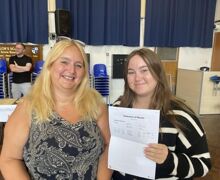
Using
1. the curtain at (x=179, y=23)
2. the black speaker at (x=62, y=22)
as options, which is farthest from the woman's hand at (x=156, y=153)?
the curtain at (x=179, y=23)

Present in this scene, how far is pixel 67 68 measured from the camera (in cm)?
121

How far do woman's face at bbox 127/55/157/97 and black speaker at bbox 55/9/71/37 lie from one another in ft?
13.2

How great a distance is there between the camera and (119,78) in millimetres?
5859

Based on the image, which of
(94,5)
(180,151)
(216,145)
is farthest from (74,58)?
(94,5)

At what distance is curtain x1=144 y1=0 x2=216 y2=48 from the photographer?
18.8ft

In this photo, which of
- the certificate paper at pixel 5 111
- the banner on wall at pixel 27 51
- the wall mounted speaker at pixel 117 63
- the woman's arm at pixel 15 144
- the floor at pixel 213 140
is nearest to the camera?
the woman's arm at pixel 15 144

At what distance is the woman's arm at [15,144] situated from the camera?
1.16 m

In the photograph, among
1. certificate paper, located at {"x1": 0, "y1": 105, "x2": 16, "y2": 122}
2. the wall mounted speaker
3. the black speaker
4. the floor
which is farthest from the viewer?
the wall mounted speaker

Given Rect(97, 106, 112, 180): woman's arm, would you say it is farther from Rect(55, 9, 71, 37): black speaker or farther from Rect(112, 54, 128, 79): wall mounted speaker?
Rect(112, 54, 128, 79): wall mounted speaker

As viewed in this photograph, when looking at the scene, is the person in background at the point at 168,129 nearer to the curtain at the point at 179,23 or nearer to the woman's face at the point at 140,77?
the woman's face at the point at 140,77

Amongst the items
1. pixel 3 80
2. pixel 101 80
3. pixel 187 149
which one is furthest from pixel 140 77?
pixel 3 80

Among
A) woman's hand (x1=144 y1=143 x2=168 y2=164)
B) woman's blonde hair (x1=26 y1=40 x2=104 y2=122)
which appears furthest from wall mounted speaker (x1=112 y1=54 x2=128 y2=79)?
woman's hand (x1=144 y1=143 x2=168 y2=164)

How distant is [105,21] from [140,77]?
179 inches

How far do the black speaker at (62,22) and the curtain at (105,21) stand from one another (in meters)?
0.24
